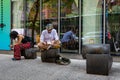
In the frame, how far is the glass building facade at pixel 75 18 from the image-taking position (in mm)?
13508

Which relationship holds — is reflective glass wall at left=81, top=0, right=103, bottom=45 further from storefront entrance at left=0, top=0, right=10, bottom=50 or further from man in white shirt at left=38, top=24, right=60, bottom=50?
storefront entrance at left=0, top=0, right=10, bottom=50

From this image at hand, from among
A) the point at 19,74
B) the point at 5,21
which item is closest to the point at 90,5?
the point at 5,21

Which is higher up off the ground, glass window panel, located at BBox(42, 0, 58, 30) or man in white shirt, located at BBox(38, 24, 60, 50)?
glass window panel, located at BBox(42, 0, 58, 30)

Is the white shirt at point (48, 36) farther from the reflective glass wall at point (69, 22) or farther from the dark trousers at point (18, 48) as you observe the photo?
the reflective glass wall at point (69, 22)

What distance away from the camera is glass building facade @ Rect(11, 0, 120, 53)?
13.5 metres

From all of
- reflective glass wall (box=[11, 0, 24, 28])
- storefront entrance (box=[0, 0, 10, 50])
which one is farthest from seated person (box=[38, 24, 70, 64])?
storefront entrance (box=[0, 0, 10, 50])

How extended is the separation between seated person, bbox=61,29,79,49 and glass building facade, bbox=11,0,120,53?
10cm

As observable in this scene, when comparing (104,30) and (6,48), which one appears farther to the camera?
(6,48)

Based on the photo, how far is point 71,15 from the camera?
47.4 ft

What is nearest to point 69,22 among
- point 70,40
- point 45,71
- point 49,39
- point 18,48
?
point 70,40

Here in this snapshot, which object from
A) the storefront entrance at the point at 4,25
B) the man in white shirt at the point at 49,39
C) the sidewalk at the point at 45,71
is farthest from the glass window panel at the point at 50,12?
the sidewalk at the point at 45,71

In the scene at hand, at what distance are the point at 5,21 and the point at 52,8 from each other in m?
2.64

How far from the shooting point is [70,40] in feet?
47.1

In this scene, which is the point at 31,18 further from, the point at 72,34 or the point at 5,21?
the point at 72,34
